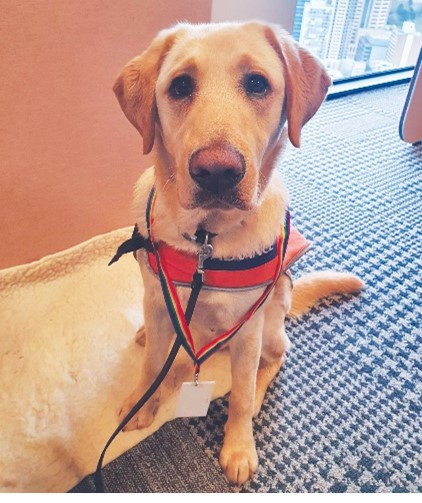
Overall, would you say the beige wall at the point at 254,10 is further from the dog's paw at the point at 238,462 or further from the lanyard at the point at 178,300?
the dog's paw at the point at 238,462

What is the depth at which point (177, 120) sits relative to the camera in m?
0.94

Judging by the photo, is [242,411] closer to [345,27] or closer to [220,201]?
[220,201]

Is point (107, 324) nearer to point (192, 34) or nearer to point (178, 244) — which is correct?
point (178, 244)

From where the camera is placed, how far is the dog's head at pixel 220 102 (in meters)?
0.84

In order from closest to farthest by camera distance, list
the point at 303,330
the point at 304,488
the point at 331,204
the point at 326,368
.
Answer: the point at 304,488
the point at 326,368
the point at 303,330
the point at 331,204

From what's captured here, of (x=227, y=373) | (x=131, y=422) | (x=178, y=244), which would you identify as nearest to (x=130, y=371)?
(x=131, y=422)

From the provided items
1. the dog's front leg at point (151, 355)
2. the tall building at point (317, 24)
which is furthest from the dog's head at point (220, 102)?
the tall building at point (317, 24)

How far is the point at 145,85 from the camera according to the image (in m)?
0.97

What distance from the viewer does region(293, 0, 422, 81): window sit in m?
2.79

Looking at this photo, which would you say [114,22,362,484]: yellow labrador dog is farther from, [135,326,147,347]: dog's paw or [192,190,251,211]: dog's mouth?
[135,326,147,347]: dog's paw

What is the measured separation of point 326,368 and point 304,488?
1.30 ft

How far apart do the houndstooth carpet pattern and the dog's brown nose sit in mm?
752

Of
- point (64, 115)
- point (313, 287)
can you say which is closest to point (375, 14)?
point (313, 287)

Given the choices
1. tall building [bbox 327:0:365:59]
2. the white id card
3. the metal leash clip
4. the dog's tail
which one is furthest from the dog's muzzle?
tall building [bbox 327:0:365:59]
